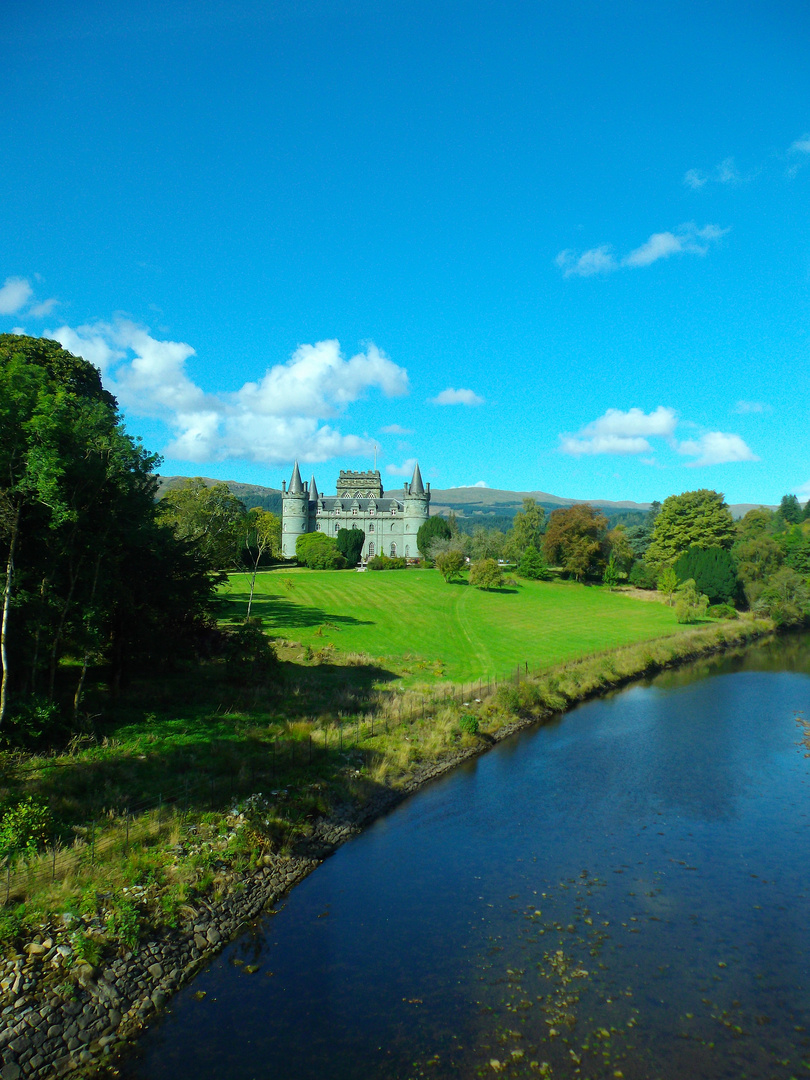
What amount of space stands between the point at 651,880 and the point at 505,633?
26865 mm

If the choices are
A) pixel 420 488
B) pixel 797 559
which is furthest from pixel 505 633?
pixel 420 488

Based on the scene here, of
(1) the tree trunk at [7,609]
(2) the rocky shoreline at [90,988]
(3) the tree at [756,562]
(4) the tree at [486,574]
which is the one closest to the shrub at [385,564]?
(4) the tree at [486,574]

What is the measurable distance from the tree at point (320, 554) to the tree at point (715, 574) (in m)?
36.0

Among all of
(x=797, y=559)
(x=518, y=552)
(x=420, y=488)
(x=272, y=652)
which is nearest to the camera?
(x=272, y=652)

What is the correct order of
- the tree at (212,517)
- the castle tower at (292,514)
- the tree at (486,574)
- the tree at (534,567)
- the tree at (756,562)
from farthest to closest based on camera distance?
the castle tower at (292,514) → the tree at (534,567) → the tree at (486,574) → the tree at (756,562) → the tree at (212,517)

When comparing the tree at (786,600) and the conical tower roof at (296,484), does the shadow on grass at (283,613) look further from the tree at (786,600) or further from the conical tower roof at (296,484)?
the conical tower roof at (296,484)

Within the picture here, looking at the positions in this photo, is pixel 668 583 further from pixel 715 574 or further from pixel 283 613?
pixel 283 613

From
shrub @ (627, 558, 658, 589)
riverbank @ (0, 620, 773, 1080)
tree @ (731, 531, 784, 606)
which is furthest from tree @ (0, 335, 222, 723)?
shrub @ (627, 558, 658, 589)

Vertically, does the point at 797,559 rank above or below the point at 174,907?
above

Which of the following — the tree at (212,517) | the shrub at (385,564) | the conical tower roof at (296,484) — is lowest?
the shrub at (385,564)

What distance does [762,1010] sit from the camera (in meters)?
9.46

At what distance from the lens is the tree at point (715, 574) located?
185 feet

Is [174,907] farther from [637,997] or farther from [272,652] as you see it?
[272,652]

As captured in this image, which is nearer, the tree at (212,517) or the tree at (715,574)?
the tree at (212,517)
